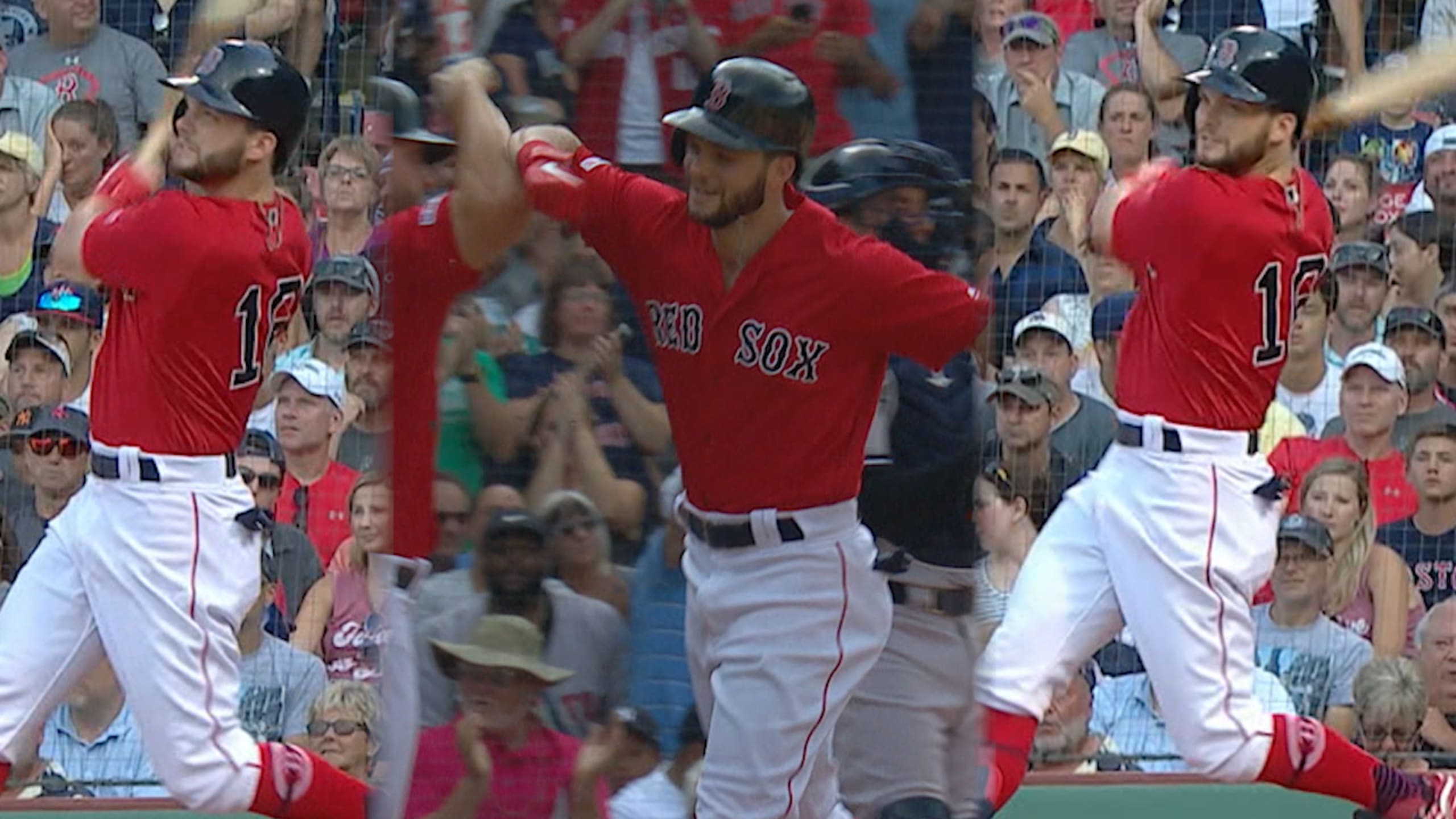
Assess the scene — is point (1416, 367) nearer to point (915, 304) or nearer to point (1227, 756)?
point (1227, 756)

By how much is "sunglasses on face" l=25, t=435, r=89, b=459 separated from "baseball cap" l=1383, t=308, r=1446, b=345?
3315mm

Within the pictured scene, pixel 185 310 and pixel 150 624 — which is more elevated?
pixel 185 310

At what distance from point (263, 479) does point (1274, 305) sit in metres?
2.52

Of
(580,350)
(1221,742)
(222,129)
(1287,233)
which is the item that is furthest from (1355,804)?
(580,350)

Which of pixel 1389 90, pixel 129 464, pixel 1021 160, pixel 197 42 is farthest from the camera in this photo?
pixel 1021 160

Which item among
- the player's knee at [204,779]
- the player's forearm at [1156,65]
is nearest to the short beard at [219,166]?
the player's knee at [204,779]

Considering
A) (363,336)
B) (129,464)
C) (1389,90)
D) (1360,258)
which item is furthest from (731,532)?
(1360,258)

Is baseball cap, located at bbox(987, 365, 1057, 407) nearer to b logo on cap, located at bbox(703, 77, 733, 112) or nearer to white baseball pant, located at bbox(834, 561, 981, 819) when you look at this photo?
white baseball pant, located at bbox(834, 561, 981, 819)

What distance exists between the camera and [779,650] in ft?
12.9

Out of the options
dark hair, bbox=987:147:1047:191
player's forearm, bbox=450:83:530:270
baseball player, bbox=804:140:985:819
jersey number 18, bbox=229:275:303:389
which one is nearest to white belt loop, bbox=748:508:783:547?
baseball player, bbox=804:140:985:819

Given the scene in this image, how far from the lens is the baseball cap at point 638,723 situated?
371 cm

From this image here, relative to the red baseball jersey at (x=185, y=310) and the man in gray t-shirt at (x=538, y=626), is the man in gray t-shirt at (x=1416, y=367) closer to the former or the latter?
the red baseball jersey at (x=185, y=310)

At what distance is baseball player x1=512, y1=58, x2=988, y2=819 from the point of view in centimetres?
375

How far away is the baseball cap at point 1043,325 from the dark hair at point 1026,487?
373 millimetres
